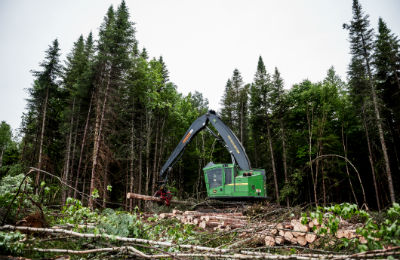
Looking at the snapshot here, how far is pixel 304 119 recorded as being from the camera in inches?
887

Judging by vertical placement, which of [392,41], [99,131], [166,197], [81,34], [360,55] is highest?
[81,34]

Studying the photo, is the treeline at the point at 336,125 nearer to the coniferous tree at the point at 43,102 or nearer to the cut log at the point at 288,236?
the cut log at the point at 288,236

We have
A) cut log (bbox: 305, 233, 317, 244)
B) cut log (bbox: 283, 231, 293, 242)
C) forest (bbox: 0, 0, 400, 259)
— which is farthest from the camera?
forest (bbox: 0, 0, 400, 259)

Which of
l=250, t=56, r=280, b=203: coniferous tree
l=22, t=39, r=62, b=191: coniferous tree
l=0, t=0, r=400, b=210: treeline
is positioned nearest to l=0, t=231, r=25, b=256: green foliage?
l=0, t=0, r=400, b=210: treeline

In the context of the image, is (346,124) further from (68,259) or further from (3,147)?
(3,147)

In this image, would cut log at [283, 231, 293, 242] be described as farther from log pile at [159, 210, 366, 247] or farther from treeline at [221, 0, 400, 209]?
treeline at [221, 0, 400, 209]

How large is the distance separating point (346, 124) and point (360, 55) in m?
6.39

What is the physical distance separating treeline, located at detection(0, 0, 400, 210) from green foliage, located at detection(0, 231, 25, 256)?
986 centimetres

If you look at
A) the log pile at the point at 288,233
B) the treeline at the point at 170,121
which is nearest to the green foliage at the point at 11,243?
the log pile at the point at 288,233

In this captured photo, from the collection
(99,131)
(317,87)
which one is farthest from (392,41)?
(99,131)

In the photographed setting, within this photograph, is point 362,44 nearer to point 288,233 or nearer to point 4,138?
point 288,233

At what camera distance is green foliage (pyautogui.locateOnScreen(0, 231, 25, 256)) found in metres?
2.53

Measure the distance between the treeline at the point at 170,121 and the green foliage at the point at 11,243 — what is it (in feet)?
32.4

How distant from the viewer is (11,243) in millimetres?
2574
